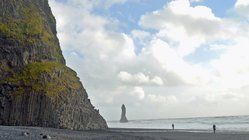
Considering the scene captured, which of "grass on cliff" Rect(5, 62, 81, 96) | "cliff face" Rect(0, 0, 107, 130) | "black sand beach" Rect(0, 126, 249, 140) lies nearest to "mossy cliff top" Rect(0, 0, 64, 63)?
"cliff face" Rect(0, 0, 107, 130)

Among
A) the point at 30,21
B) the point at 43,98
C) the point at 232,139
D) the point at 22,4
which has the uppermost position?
the point at 22,4

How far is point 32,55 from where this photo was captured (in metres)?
103

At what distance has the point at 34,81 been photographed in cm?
9650

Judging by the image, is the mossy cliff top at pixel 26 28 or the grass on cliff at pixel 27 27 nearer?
the mossy cliff top at pixel 26 28

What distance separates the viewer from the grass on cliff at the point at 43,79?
9456 centimetres

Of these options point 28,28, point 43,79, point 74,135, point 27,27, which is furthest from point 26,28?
point 74,135

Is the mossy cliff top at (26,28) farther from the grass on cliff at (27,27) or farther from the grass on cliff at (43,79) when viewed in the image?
the grass on cliff at (43,79)

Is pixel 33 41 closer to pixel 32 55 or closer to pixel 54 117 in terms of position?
pixel 32 55

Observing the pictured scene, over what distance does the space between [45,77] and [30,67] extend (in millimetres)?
4897

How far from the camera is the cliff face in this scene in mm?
90875

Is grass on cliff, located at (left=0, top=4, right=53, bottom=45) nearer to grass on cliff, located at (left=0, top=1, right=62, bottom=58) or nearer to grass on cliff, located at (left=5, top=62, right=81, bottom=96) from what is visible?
grass on cliff, located at (left=0, top=1, right=62, bottom=58)

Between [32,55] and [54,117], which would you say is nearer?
[54,117]

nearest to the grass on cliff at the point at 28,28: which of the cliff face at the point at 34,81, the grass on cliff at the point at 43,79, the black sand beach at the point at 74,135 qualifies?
the cliff face at the point at 34,81

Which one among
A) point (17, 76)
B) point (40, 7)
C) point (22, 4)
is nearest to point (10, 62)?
point (17, 76)
